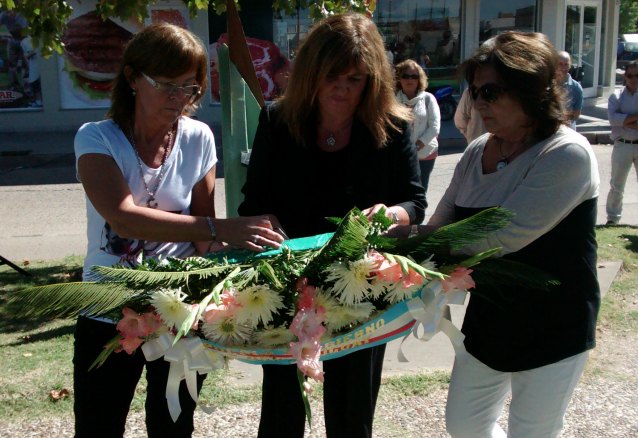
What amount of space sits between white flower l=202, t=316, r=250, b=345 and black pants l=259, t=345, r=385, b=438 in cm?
51

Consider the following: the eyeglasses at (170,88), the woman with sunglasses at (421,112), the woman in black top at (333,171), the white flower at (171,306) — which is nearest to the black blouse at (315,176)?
the woman in black top at (333,171)

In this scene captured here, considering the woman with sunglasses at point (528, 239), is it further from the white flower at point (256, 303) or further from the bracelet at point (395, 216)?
the white flower at point (256, 303)

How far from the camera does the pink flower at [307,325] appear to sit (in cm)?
210

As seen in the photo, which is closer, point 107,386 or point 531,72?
point 531,72

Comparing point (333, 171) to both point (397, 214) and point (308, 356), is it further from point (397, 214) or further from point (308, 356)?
point (308, 356)

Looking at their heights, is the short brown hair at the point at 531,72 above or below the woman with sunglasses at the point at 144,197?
above

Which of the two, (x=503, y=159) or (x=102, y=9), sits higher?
(x=102, y=9)

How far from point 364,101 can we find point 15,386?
2735 mm

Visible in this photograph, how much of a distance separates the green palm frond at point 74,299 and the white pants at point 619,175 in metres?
7.24

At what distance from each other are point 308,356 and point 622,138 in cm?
718

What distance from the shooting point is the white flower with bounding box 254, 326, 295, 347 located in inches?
85.4

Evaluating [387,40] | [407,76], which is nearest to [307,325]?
[407,76]

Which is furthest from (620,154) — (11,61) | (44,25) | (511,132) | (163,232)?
(11,61)

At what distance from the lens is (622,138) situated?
8367mm
